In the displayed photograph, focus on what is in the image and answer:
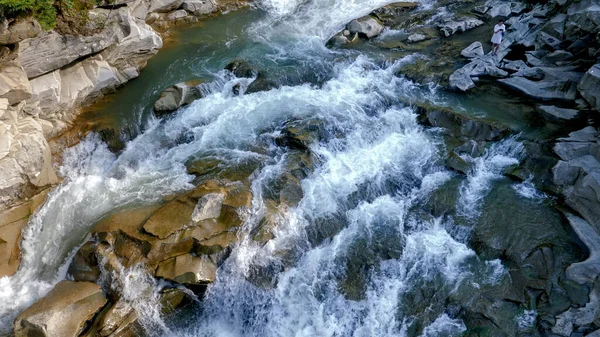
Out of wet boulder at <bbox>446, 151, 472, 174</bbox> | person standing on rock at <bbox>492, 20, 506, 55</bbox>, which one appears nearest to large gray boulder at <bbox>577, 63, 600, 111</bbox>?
person standing on rock at <bbox>492, 20, 506, 55</bbox>

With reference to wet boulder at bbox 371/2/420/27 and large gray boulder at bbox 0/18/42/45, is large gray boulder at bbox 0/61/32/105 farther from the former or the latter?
wet boulder at bbox 371/2/420/27

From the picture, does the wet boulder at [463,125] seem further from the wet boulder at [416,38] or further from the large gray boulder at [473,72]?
the wet boulder at [416,38]

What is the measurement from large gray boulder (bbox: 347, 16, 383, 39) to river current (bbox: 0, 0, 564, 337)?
2851 millimetres

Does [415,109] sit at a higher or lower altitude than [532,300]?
higher

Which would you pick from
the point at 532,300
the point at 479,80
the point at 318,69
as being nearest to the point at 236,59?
the point at 318,69

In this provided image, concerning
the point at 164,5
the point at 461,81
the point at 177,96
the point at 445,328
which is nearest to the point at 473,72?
the point at 461,81

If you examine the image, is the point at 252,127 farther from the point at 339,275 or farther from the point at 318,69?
the point at 339,275

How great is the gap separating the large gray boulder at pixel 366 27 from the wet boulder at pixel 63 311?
16294 millimetres

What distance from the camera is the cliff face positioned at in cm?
1326

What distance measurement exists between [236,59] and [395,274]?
12.7 m

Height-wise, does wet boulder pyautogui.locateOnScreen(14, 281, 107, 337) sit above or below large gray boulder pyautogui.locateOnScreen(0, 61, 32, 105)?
below

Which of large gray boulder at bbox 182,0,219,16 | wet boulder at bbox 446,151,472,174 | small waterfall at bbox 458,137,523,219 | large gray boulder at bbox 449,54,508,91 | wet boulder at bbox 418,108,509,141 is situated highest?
large gray boulder at bbox 182,0,219,16

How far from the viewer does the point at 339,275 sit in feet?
38.2

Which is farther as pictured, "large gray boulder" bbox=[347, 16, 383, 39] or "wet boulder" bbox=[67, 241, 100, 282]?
"large gray boulder" bbox=[347, 16, 383, 39]
